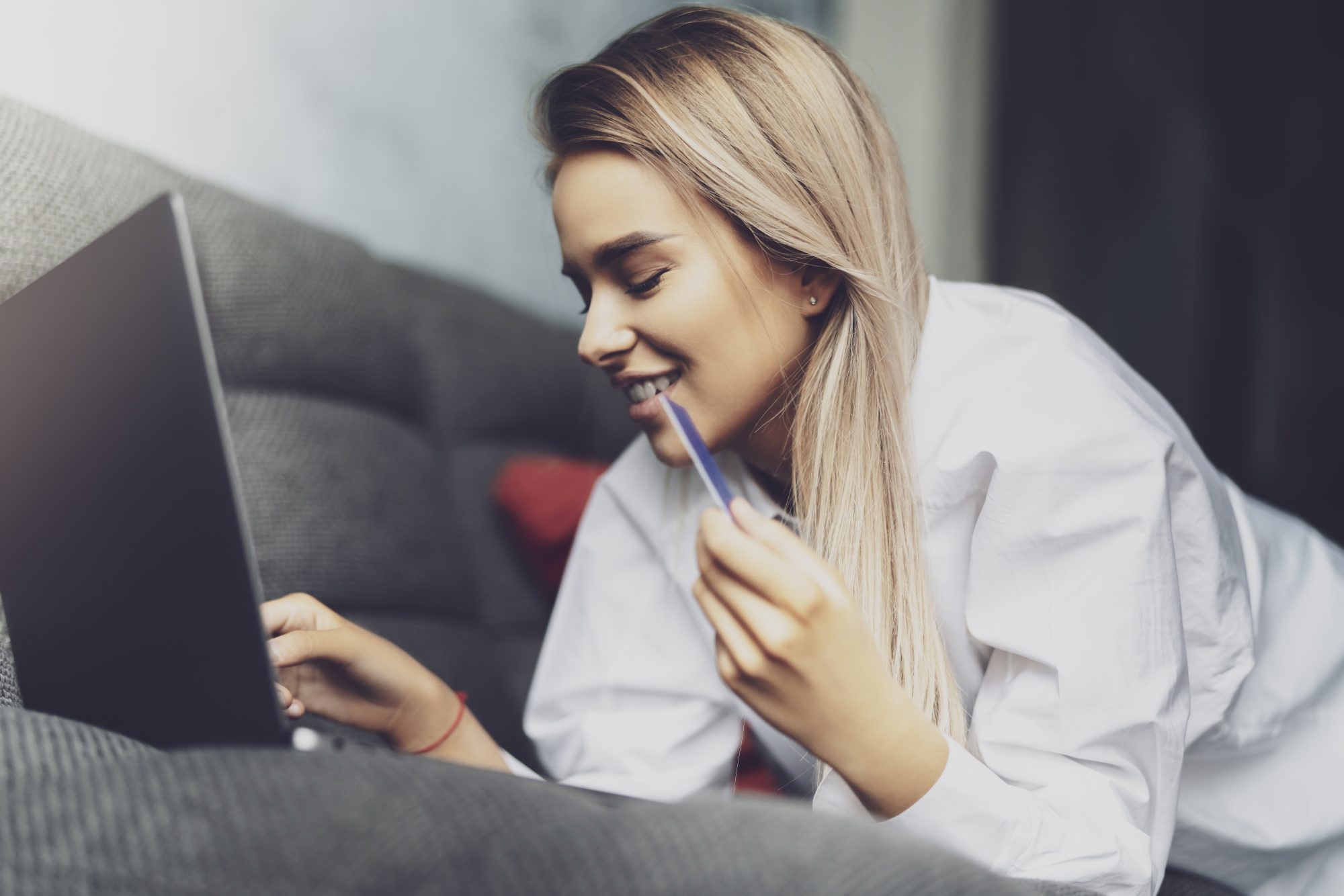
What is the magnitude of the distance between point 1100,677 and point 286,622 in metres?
0.60

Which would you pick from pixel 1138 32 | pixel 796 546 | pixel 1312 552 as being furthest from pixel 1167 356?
pixel 796 546

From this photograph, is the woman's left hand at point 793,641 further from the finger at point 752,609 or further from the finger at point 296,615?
the finger at point 296,615

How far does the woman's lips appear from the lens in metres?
0.83

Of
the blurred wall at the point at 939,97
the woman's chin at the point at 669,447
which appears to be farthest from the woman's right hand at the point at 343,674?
the blurred wall at the point at 939,97

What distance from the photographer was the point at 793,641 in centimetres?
51

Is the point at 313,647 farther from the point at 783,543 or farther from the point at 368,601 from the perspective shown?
the point at 783,543

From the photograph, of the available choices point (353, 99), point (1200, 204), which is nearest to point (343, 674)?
point (353, 99)

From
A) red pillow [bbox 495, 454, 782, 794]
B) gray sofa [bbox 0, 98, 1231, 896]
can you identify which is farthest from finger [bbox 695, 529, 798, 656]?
red pillow [bbox 495, 454, 782, 794]

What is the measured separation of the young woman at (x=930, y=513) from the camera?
653mm

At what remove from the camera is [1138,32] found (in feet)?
8.00

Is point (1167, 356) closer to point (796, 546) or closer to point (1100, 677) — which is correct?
point (1100, 677)

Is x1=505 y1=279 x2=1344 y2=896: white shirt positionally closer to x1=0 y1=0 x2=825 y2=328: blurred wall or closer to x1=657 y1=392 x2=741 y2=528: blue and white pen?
x1=657 y1=392 x2=741 y2=528: blue and white pen

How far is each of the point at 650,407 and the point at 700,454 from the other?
0.31 meters

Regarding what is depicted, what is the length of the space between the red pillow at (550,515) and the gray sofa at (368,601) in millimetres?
30
